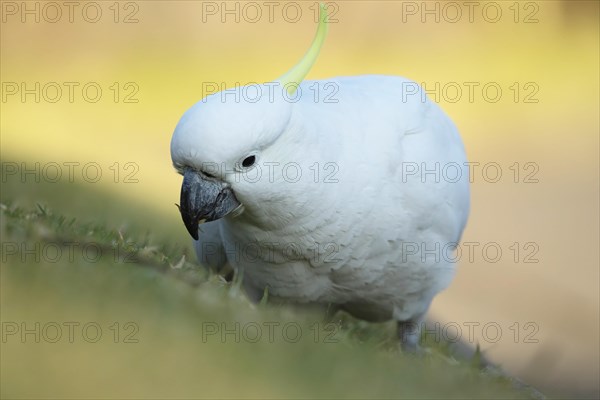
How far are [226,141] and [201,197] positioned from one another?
268mm

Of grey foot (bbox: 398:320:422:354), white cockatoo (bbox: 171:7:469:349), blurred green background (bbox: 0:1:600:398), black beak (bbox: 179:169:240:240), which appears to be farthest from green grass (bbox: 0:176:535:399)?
blurred green background (bbox: 0:1:600:398)

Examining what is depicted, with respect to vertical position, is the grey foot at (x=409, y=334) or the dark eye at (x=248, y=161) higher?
the dark eye at (x=248, y=161)

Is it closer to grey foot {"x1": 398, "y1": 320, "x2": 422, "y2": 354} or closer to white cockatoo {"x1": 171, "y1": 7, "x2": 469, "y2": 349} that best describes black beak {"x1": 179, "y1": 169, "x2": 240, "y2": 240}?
white cockatoo {"x1": 171, "y1": 7, "x2": 469, "y2": 349}

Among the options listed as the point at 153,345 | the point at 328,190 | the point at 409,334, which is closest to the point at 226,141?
the point at 328,190

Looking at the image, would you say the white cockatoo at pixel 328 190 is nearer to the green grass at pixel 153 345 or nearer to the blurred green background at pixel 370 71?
the green grass at pixel 153 345

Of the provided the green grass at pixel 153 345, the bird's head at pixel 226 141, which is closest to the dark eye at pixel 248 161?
the bird's head at pixel 226 141

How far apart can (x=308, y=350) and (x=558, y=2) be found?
755 cm

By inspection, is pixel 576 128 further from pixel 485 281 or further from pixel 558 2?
pixel 485 281

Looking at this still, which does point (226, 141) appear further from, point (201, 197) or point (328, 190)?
point (328, 190)

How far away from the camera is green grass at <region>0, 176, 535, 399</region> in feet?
7.16

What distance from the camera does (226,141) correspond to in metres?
2.98

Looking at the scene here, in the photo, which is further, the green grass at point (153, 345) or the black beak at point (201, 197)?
the black beak at point (201, 197)

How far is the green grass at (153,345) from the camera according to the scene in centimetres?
218

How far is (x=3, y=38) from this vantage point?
30.0 ft
